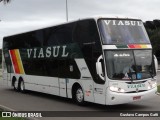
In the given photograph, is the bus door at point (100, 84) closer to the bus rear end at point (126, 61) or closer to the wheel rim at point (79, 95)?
the bus rear end at point (126, 61)

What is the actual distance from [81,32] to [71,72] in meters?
1.85

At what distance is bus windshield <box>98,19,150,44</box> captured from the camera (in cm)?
1448

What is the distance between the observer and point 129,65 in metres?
14.4

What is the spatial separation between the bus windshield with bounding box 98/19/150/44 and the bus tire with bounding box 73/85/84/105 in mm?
2633

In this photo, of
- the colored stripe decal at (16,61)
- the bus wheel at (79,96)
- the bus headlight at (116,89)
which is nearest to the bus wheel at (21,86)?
the colored stripe decal at (16,61)

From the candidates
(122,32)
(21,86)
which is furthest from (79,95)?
(21,86)

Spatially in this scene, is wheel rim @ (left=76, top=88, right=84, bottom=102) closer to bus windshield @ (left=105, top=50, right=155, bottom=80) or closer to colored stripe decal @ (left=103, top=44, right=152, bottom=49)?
bus windshield @ (left=105, top=50, right=155, bottom=80)

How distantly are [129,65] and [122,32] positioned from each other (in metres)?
1.35

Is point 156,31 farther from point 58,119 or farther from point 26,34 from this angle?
point 58,119

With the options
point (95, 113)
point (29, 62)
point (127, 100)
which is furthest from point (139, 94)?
point (29, 62)

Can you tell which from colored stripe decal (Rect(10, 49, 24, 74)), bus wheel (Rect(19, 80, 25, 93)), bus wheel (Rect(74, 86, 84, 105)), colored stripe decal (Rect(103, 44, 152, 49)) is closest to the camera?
colored stripe decal (Rect(103, 44, 152, 49))

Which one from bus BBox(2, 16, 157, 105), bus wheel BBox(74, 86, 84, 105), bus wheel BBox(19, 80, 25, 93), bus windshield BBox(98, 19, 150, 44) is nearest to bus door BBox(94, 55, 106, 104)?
bus BBox(2, 16, 157, 105)

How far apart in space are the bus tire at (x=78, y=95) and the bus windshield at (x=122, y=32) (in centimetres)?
263

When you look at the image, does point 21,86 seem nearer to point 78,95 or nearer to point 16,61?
point 16,61
